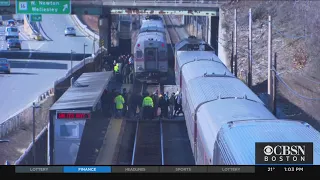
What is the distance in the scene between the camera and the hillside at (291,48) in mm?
16672

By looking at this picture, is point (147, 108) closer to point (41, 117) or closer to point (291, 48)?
point (41, 117)

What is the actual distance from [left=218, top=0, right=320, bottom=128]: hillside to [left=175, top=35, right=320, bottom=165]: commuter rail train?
2.45 m

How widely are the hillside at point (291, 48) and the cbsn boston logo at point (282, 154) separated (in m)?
7.50

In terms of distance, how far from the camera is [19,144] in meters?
13.5

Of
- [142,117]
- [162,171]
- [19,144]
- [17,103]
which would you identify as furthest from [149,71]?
[162,171]

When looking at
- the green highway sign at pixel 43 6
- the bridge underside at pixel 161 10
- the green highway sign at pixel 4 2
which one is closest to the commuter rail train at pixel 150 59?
the bridge underside at pixel 161 10

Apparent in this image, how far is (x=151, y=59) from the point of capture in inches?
892

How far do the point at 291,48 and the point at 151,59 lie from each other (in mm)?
4508

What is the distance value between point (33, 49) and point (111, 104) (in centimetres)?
1342

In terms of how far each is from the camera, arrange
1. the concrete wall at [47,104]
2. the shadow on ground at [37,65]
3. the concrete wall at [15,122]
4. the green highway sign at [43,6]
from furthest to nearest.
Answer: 1. the shadow on ground at [37,65]
2. the green highway sign at [43,6]
3. the concrete wall at [15,122]
4. the concrete wall at [47,104]

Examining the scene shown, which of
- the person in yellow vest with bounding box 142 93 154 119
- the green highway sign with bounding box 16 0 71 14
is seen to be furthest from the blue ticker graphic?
the green highway sign with bounding box 16 0 71 14

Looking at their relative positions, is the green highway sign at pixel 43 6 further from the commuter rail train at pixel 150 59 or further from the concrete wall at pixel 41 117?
the commuter rail train at pixel 150 59

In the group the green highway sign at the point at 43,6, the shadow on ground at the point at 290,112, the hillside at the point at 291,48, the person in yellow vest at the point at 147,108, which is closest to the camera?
the shadow on ground at the point at 290,112

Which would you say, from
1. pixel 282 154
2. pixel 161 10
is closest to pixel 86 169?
pixel 282 154
